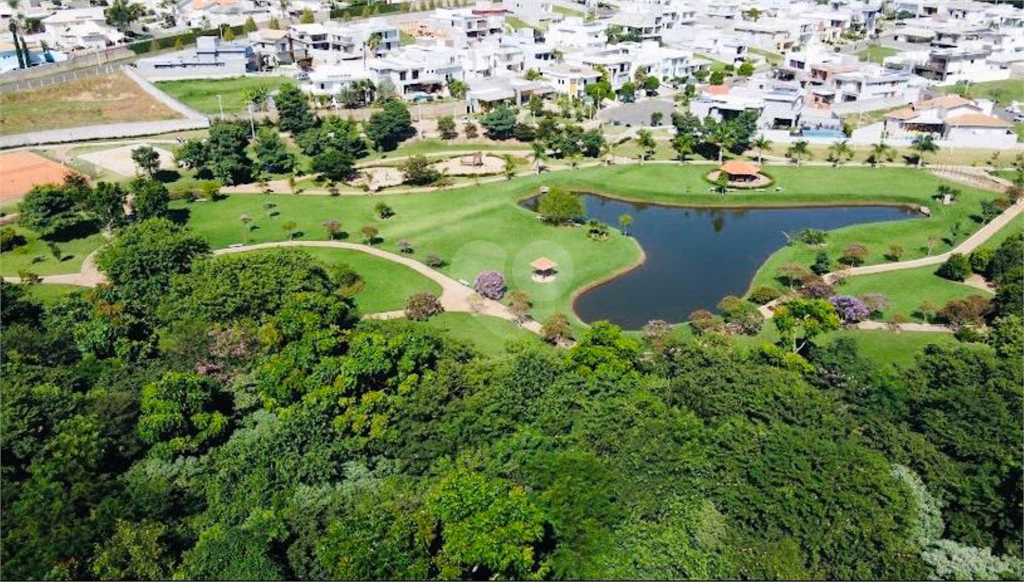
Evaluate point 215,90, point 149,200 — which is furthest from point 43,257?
point 215,90

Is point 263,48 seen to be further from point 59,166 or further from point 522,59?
point 59,166

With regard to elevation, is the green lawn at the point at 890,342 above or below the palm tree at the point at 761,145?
below

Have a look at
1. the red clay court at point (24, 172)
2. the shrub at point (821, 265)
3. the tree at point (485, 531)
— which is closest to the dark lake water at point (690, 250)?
the shrub at point (821, 265)

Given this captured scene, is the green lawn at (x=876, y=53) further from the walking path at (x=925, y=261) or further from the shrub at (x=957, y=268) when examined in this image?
the shrub at (x=957, y=268)

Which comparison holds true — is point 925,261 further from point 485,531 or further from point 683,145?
point 485,531

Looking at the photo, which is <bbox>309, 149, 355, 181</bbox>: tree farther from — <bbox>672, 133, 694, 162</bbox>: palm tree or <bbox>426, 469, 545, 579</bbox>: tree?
<bbox>426, 469, 545, 579</bbox>: tree
